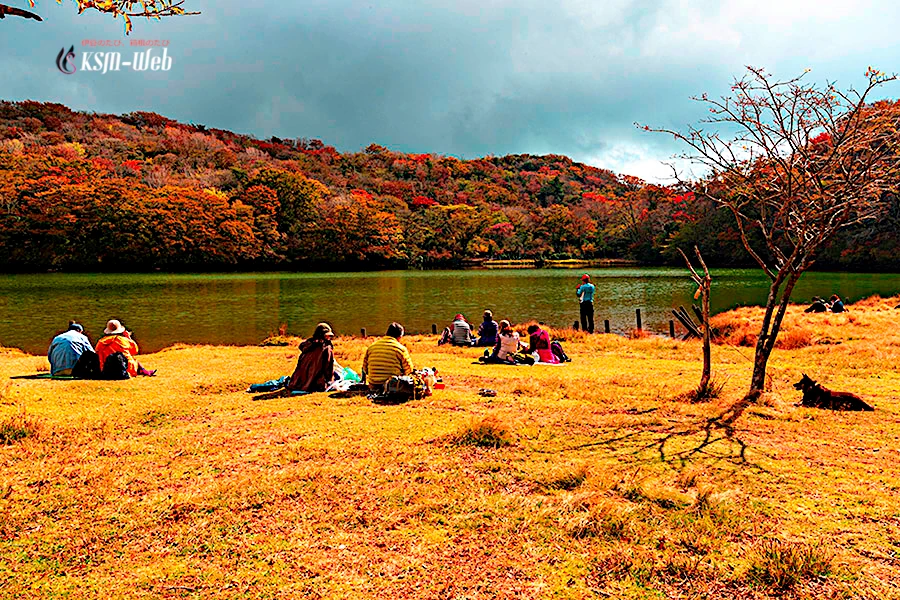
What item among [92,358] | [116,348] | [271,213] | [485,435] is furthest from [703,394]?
[271,213]

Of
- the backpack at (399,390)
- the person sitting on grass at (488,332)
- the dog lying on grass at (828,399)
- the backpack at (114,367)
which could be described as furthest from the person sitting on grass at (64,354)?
the dog lying on grass at (828,399)

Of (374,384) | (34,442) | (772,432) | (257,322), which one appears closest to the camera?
(34,442)

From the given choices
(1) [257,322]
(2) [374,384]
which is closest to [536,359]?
(2) [374,384]

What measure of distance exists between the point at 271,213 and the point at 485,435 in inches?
3682

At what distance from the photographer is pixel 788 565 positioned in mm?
3539

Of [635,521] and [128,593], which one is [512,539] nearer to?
[635,521]

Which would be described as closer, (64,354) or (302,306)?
(64,354)

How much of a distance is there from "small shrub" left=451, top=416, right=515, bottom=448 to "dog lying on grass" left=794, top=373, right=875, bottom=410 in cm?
520

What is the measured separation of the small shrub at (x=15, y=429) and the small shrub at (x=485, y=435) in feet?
17.2

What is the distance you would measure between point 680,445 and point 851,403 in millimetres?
3600

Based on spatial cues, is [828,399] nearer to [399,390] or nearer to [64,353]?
[399,390]

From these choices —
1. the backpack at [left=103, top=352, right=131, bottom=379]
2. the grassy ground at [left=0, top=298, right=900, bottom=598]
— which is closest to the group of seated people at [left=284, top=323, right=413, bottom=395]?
the grassy ground at [left=0, top=298, right=900, bottom=598]

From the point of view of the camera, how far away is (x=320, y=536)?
4.17 meters

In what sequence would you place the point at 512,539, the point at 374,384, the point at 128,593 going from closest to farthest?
the point at 128,593 → the point at 512,539 → the point at 374,384
